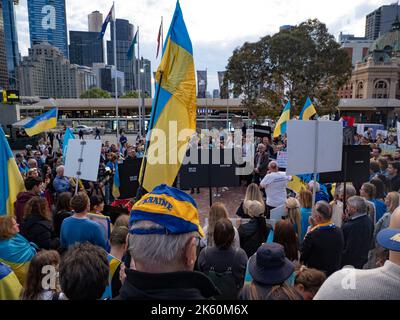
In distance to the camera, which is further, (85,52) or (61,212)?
(85,52)

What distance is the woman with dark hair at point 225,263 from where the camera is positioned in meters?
2.76

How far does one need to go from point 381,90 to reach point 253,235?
79.7 meters

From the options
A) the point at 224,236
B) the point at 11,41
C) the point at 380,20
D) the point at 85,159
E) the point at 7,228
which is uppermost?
the point at 380,20

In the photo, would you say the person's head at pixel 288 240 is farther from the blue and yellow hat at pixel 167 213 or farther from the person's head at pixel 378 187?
the person's head at pixel 378 187

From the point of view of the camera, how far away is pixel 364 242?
3.78 metres

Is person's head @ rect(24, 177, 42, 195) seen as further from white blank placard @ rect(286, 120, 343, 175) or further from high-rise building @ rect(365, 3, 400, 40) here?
high-rise building @ rect(365, 3, 400, 40)

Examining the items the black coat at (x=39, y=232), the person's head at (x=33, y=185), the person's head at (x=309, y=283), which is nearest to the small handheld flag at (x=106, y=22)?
the person's head at (x=33, y=185)

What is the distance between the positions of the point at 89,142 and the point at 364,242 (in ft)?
15.1

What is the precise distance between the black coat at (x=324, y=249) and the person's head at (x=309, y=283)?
1.05 metres

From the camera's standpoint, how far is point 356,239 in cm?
374

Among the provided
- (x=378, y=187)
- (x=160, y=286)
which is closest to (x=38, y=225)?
(x=160, y=286)

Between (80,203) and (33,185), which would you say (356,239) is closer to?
(80,203)

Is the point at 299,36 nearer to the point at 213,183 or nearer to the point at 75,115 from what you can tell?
the point at 213,183

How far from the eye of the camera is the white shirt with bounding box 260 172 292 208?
246 inches
